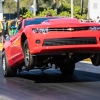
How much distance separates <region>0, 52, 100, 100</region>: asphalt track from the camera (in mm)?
8789

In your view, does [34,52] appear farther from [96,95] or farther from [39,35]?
[96,95]

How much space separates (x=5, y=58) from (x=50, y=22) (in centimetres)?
236

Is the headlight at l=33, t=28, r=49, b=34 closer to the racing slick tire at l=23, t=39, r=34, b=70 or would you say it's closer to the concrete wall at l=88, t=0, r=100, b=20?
the racing slick tire at l=23, t=39, r=34, b=70

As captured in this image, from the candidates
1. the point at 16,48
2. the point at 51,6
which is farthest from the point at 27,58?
the point at 51,6

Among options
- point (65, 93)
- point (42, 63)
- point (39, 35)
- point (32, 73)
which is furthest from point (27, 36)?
point (32, 73)

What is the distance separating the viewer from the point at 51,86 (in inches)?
401

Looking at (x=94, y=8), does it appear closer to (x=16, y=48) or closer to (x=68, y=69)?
(x=68, y=69)

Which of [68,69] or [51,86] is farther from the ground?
[51,86]

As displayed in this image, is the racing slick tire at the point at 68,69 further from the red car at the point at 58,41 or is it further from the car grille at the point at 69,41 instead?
the car grille at the point at 69,41

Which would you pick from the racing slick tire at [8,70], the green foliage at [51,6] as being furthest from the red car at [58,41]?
the green foliage at [51,6]

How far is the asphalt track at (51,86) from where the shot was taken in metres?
8.79

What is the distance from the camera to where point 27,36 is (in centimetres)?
1005

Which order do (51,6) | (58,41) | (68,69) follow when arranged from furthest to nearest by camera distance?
(51,6) → (68,69) → (58,41)

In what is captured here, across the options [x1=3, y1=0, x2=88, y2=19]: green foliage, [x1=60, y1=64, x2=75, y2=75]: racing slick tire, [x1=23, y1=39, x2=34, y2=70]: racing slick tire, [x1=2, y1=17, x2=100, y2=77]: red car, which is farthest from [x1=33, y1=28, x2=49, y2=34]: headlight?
[x1=3, y1=0, x2=88, y2=19]: green foliage
